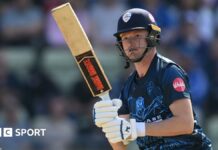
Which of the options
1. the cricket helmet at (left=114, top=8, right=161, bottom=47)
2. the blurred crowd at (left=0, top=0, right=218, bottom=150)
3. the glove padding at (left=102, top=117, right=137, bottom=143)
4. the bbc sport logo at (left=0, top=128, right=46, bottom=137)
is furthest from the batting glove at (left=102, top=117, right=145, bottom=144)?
the blurred crowd at (left=0, top=0, right=218, bottom=150)

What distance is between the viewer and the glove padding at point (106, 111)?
16.1 ft

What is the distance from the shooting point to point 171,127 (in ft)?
15.9

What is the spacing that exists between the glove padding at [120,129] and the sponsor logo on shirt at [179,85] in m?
0.37

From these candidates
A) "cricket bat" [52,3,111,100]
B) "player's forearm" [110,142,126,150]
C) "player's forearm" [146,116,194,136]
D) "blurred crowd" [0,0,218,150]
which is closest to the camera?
"player's forearm" [146,116,194,136]

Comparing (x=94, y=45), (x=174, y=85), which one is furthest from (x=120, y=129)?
(x=94, y=45)

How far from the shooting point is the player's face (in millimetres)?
5074

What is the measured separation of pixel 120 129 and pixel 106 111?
0.52ft

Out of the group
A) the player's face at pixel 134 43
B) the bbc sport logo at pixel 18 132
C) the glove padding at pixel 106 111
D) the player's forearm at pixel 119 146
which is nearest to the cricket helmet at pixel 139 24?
the player's face at pixel 134 43

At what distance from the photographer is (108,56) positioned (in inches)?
388

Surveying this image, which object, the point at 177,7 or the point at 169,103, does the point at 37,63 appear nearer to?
the point at 177,7

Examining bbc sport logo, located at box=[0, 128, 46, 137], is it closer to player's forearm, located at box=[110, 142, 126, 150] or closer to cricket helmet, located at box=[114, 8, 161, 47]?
player's forearm, located at box=[110, 142, 126, 150]

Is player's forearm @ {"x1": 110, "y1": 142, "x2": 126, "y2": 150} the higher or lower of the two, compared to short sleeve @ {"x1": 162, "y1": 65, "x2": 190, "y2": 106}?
lower

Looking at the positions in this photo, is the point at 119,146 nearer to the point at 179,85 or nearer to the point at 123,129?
the point at 123,129

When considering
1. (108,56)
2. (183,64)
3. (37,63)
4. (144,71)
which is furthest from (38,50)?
(144,71)
